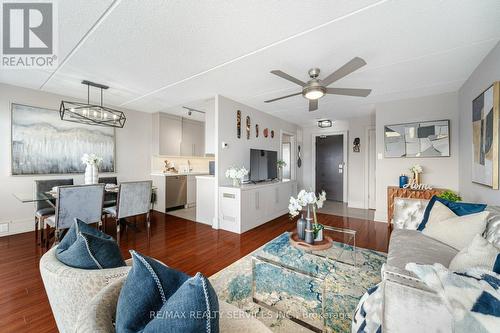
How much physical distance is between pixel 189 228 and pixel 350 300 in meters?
2.80

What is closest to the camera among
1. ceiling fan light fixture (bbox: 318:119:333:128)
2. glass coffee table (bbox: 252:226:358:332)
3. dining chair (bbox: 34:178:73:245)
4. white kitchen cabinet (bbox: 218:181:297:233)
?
glass coffee table (bbox: 252:226:358:332)

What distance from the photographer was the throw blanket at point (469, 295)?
66 cm

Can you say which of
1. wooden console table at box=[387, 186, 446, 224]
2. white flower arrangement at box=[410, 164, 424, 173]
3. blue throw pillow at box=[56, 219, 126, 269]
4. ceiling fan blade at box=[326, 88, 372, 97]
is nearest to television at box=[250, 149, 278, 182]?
ceiling fan blade at box=[326, 88, 372, 97]

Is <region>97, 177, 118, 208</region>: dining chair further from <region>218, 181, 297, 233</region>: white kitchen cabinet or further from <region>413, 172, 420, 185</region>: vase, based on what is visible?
<region>413, 172, 420, 185</region>: vase

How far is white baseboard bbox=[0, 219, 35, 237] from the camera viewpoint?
→ 3.35 metres

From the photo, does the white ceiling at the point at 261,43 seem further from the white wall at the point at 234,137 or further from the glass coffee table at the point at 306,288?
the glass coffee table at the point at 306,288

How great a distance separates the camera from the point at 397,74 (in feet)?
9.31

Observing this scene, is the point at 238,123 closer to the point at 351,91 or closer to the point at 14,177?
the point at 351,91

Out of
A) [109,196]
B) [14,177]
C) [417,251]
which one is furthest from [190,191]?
[417,251]

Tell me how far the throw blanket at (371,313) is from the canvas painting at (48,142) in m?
4.93

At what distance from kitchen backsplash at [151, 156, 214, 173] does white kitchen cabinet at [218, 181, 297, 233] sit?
255 centimetres

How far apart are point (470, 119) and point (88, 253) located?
4370 millimetres

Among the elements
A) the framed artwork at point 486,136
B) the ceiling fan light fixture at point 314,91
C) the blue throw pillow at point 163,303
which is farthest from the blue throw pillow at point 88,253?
the framed artwork at point 486,136

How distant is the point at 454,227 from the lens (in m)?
1.80
